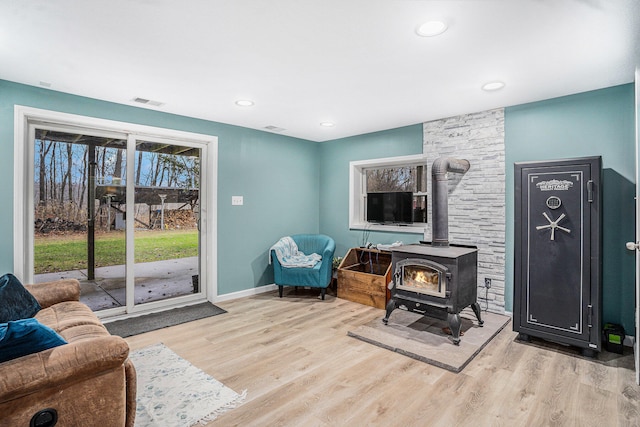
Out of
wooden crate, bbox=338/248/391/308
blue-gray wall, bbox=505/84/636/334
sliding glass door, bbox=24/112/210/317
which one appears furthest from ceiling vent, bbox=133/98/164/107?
blue-gray wall, bbox=505/84/636/334

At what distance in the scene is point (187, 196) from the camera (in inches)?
168

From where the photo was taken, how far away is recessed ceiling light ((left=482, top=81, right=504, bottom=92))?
297cm

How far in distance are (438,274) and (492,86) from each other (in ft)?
5.93

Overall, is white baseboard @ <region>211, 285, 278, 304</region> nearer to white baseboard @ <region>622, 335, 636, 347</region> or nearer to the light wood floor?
the light wood floor

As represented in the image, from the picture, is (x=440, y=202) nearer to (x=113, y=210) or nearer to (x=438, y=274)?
(x=438, y=274)

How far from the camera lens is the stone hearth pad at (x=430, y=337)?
8.92 feet

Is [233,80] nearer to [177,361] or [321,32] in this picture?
[321,32]

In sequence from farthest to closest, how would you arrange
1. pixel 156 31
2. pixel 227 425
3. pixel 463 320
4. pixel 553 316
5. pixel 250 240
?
pixel 250 240
pixel 463 320
pixel 553 316
pixel 156 31
pixel 227 425

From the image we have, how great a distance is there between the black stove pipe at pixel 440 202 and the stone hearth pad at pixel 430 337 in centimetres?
87

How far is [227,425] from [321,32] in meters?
2.48

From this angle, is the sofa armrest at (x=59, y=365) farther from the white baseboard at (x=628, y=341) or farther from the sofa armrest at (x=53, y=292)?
the white baseboard at (x=628, y=341)

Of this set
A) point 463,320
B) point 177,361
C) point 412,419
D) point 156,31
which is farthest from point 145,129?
point 463,320

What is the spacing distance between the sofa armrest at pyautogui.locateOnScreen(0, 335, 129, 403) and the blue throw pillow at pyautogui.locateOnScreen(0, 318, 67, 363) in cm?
4

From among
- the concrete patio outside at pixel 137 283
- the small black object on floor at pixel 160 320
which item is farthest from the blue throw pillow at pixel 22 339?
the concrete patio outside at pixel 137 283
